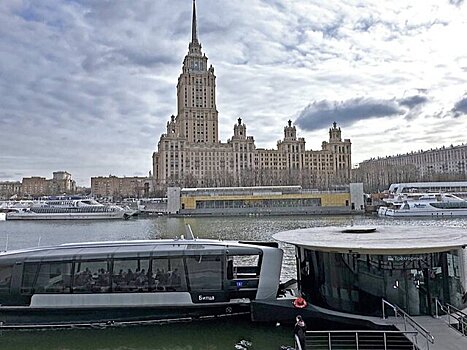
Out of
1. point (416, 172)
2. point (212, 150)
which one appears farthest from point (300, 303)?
point (212, 150)

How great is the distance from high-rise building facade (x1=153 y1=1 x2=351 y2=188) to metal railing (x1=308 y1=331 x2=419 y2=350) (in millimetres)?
149288

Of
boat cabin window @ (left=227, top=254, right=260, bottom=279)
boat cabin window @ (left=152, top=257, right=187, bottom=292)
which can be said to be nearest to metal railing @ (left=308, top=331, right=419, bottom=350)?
boat cabin window @ (left=227, top=254, right=260, bottom=279)

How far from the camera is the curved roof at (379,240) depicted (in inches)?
429

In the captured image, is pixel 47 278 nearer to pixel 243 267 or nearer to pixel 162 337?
pixel 162 337

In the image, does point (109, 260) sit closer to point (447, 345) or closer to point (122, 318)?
point (122, 318)

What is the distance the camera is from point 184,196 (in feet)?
318

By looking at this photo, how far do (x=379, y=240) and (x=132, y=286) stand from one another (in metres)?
7.78

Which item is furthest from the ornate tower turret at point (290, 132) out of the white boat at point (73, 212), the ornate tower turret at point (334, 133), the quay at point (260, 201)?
the white boat at point (73, 212)

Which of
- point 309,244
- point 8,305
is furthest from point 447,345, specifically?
point 8,305

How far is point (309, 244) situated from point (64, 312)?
8.19 m

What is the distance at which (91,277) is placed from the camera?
532 inches

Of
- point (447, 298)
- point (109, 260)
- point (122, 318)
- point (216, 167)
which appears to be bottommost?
point (122, 318)

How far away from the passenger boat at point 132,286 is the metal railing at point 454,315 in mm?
4656

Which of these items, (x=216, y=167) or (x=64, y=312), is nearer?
(x=64, y=312)
